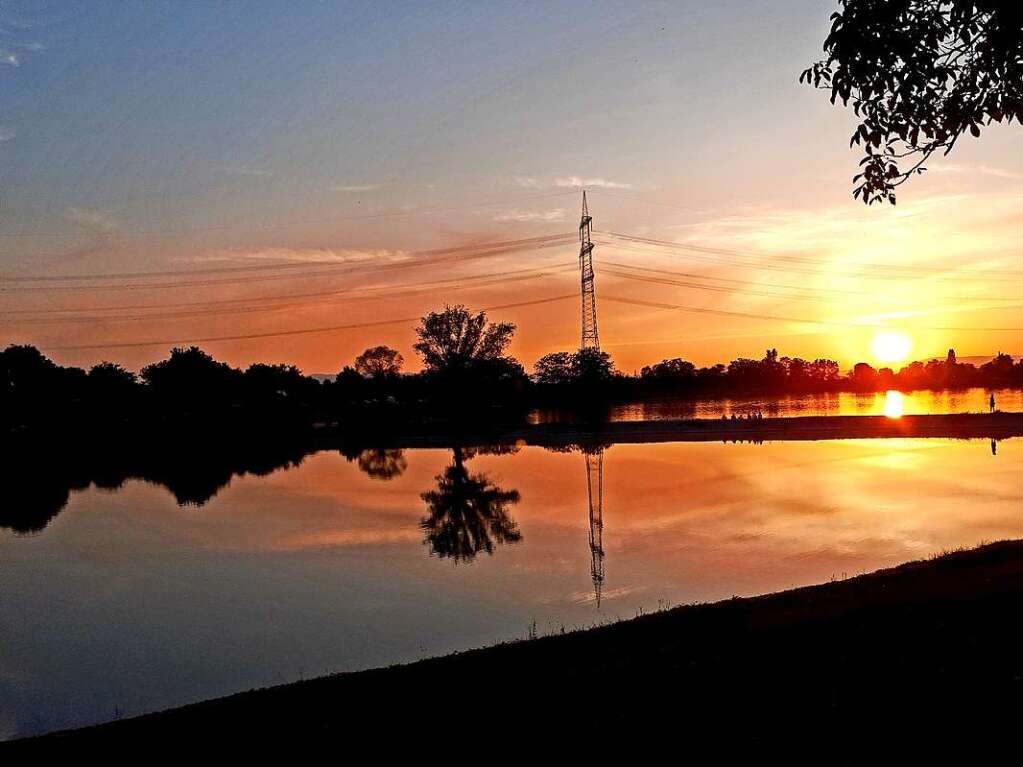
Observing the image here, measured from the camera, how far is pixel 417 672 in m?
13.0

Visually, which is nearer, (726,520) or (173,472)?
(726,520)

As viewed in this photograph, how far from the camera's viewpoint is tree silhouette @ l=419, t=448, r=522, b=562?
31.4m

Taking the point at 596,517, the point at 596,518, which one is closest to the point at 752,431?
the point at 596,517

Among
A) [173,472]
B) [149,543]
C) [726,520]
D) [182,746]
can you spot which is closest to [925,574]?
[182,746]

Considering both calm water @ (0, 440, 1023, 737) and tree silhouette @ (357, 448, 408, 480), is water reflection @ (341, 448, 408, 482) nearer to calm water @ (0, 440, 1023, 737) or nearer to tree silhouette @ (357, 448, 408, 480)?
tree silhouette @ (357, 448, 408, 480)

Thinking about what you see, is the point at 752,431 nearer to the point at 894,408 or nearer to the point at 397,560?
the point at 894,408

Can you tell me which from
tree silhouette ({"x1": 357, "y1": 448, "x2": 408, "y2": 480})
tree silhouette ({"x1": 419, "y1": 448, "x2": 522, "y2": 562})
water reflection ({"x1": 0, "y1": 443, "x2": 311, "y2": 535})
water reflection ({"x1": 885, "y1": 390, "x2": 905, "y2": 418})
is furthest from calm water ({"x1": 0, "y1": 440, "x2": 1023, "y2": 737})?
water reflection ({"x1": 885, "y1": 390, "x2": 905, "y2": 418})

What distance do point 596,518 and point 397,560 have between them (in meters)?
10.3

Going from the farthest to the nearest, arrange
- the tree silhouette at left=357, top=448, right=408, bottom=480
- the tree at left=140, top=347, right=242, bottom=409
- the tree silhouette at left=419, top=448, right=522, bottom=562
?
the tree at left=140, top=347, right=242, bottom=409 < the tree silhouette at left=357, top=448, right=408, bottom=480 < the tree silhouette at left=419, top=448, right=522, bottom=562

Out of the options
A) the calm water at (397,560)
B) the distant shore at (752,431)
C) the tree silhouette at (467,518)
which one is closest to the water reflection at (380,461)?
the distant shore at (752,431)

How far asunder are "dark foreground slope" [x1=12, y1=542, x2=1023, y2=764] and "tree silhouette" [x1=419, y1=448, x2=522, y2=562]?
53.4 ft

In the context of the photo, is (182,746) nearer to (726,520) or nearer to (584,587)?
Answer: (584,587)

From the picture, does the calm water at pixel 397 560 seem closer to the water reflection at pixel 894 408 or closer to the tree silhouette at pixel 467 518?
the tree silhouette at pixel 467 518

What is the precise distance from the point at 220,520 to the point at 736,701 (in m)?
36.6
